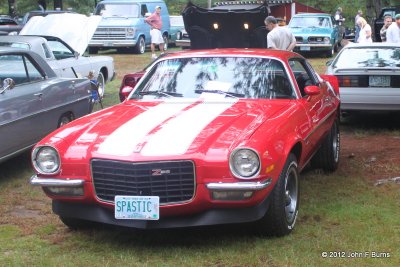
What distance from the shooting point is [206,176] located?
4359 mm

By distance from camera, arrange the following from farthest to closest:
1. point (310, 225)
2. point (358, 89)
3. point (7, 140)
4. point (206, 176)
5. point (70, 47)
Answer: point (70, 47)
point (358, 89)
point (7, 140)
point (310, 225)
point (206, 176)

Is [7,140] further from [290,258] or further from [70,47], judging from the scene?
[70,47]

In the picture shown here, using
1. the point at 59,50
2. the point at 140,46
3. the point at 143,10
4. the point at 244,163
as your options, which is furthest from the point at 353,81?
the point at 143,10

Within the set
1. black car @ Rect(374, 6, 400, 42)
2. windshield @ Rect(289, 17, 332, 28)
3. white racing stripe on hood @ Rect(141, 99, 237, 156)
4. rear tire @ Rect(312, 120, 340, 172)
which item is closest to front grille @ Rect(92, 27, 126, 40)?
windshield @ Rect(289, 17, 332, 28)

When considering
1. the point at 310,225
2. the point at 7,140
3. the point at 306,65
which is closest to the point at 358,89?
the point at 306,65

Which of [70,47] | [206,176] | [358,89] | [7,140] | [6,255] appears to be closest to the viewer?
[206,176]

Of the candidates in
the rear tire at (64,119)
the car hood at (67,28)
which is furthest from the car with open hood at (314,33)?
the rear tire at (64,119)

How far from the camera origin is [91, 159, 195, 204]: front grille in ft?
14.4

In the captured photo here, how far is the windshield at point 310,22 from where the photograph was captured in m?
22.5

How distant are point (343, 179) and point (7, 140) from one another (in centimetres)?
366

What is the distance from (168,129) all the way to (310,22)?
61.8 feet

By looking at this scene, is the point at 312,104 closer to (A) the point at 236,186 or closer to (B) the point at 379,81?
(A) the point at 236,186

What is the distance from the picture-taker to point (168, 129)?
4.80 m

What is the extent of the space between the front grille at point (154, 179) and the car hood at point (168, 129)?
65mm
